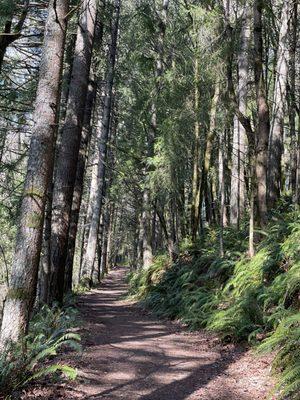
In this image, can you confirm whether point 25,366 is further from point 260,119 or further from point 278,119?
point 278,119

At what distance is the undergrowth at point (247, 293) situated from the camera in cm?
475

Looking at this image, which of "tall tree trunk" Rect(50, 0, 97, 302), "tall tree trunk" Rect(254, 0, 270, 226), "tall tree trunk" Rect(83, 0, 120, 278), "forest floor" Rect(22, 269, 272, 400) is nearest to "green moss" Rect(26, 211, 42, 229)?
"forest floor" Rect(22, 269, 272, 400)

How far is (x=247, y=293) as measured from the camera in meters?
7.07

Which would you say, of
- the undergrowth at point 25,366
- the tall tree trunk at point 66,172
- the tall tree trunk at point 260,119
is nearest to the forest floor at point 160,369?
the undergrowth at point 25,366

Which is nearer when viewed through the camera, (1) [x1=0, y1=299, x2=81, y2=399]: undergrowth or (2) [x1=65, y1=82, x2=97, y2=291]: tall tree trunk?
(1) [x1=0, y1=299, x2=81, y2=399]: undergrowth

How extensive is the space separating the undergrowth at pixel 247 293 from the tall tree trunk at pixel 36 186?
9.86ft

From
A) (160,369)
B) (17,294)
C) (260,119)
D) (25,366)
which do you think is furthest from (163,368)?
(260,119)

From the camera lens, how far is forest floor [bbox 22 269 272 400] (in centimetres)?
432

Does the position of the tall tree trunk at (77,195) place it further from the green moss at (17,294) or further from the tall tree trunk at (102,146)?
the green moss at (17,294)

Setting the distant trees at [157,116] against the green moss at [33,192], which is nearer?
the green moss at [33,192]

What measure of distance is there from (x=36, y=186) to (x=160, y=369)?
2.88 m

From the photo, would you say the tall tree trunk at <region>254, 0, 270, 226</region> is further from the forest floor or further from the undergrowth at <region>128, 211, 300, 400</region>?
the forest floor

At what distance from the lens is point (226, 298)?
8.12 meters

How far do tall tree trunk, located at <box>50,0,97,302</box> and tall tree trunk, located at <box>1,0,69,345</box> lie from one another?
11.9 ft
